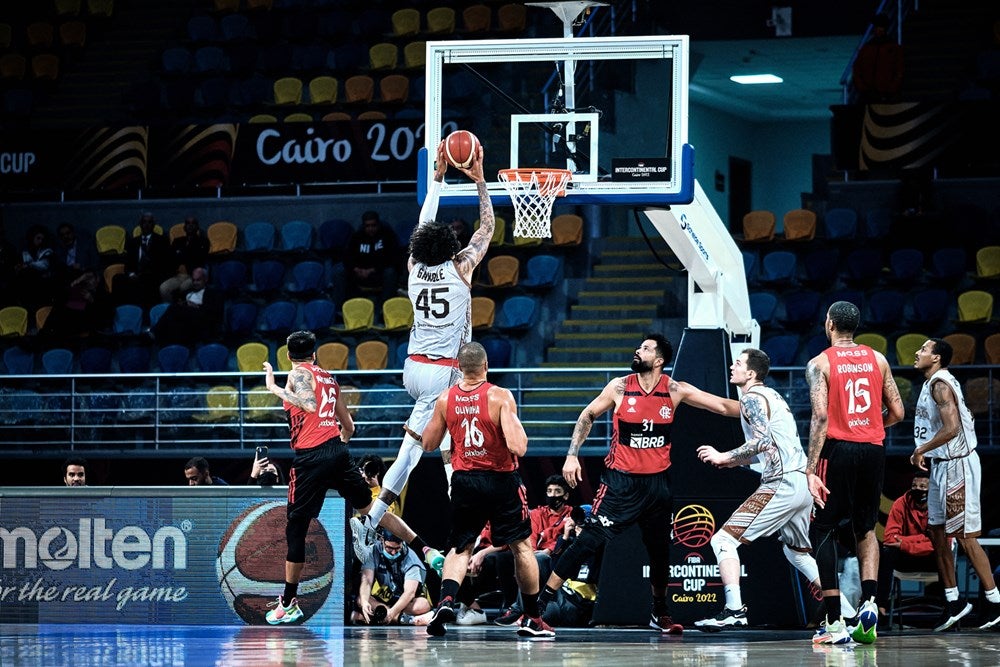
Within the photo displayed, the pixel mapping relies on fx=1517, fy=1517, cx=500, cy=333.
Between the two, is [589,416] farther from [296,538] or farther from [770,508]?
[296,538]

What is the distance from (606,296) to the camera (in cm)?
2102

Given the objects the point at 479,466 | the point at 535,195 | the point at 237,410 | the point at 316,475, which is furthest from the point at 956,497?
the point at 237,410

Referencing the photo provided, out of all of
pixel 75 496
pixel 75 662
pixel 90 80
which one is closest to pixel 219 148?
pixel 90 80

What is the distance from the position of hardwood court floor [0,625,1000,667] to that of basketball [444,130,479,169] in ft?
11.6

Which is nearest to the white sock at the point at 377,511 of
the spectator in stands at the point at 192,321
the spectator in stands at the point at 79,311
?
the spectator in stands at the point at 192,321

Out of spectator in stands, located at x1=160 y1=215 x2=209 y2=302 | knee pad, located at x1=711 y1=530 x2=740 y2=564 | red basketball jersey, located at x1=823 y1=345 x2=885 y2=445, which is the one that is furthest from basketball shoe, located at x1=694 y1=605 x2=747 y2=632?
spectator in stands, located at x1=160 y1=215 x2=209 y2=302

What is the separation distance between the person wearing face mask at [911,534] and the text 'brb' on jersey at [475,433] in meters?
5.32

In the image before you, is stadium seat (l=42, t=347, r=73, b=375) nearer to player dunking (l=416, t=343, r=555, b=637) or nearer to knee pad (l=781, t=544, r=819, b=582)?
player dunking (l=416, t=343, r=555, b=637)

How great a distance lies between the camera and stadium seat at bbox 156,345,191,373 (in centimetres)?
2072

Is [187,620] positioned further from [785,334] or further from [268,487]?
[785,334]

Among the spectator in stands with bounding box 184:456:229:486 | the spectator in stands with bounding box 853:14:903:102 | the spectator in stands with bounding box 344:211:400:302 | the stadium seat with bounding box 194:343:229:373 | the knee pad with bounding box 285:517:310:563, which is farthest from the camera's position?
the spectator in stands with bounding box 853:14:903:102

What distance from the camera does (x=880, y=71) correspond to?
2167 cm

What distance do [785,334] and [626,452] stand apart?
9.14 metres

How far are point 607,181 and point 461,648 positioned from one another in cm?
404
